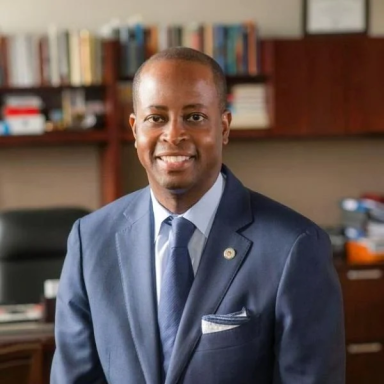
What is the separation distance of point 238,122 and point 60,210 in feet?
3.45

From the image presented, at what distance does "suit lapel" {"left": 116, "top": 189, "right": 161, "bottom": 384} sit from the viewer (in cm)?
124

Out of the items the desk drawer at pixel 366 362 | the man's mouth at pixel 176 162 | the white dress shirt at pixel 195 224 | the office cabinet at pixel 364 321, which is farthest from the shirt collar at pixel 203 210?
the desk drawer at pixel 366 362

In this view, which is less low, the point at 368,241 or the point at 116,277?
the point at 116,277

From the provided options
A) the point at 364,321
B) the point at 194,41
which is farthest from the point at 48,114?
the point at 364,321

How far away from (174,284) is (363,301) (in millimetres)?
2406

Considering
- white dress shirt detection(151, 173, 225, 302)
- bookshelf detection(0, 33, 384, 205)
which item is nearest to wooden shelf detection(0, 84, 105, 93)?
bookshelf detection(0, 33, 384, 205)

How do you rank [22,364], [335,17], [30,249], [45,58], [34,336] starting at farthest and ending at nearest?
[335,17], [45,58], [30,249], [34,336], [22,364]

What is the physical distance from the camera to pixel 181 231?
1287 mm

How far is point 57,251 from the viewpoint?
3076mm

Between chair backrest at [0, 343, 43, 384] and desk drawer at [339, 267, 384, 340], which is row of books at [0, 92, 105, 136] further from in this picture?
chair backrest at [0, 343, 43, 384]

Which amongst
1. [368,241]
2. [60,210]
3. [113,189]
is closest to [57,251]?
[60,210]

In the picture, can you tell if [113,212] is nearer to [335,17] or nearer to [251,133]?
[251,133]

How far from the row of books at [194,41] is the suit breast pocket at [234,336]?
251 centimetres

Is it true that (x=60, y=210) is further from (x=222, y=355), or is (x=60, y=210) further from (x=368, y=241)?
(x=222, y=355)
